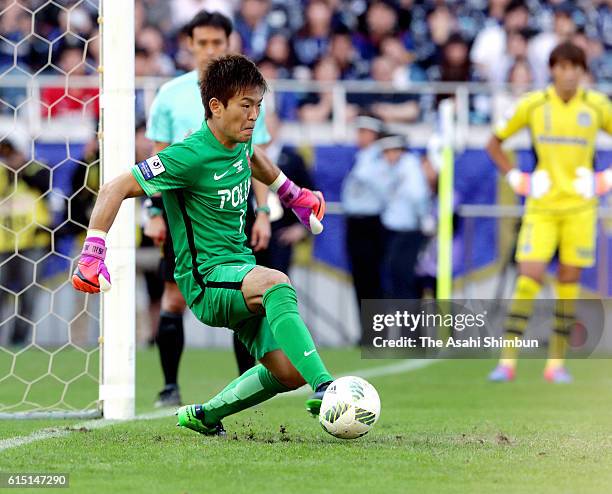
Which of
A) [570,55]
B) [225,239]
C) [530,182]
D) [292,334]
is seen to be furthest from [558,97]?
[292,334]

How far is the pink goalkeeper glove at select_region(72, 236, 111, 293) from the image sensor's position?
16.9 ft

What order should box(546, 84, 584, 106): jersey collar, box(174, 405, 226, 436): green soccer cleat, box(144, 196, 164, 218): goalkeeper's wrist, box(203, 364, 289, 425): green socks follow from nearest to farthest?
box(203, 364, 289, 425): green socks → box(174, 405, 226, 436): green soccer cleat → box(144, 196, 164, 218): goalkeeper's wrist → box(546, 84, 584, 106): jersey collar

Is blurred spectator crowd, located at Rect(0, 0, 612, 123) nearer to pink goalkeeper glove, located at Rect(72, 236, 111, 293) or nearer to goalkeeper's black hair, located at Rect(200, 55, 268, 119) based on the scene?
goalkeeper's black hair, located at Rect(200, 55, 268, 119)

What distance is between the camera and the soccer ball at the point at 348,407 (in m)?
5.21

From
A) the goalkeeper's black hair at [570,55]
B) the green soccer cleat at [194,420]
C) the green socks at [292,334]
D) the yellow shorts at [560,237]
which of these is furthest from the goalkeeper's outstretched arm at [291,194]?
the goalkeeper's black hair at [570,55]

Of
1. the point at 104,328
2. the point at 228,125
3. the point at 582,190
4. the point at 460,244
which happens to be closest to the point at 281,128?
the point at 460,244

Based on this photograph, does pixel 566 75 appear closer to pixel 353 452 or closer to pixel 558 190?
pixel 558 190

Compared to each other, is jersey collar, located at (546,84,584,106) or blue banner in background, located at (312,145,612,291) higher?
jersey collar, located at (546,84,584,106)

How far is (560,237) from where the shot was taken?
10.3 meters

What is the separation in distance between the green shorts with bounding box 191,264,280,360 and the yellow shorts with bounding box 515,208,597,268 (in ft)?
15.9

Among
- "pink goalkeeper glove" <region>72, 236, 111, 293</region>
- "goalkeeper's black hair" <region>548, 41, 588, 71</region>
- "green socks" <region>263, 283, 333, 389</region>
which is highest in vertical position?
"goalkeeper's black hair" <region>548, 41, 588, 71</region>

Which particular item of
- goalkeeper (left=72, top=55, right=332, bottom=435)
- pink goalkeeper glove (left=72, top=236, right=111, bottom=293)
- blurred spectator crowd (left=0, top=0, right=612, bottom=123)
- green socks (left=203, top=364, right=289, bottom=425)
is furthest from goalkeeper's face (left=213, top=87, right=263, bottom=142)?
blurred spectator crowd (left=0, top=0, right=612, bottom=123)

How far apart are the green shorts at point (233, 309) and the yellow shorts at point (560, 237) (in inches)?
191

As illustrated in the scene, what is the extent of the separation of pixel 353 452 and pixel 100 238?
1.41m
